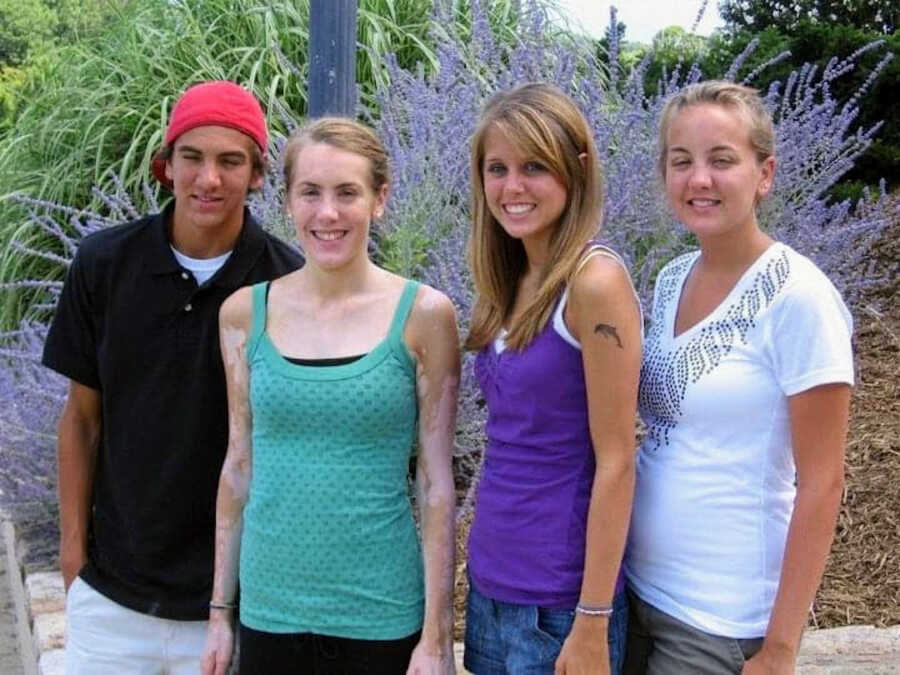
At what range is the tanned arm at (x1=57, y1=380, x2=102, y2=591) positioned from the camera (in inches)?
108

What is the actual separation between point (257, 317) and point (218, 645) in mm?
675

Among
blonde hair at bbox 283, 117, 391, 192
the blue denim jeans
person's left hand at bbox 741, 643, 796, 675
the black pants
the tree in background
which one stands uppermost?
the tree in background

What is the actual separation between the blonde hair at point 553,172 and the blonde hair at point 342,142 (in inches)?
7.7

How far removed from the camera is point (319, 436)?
2336 mm

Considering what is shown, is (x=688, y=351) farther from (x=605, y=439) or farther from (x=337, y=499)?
(x=337, y=499)

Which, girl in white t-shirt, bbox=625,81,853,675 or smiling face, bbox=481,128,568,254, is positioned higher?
smiling face, bbox=481,128,568,254

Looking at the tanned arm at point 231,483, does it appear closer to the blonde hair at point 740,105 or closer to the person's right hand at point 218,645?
the person's right hand at point 218,645

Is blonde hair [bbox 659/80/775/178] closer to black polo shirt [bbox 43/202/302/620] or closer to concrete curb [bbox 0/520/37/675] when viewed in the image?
black polo shirt [bbox 43/202/302/620]

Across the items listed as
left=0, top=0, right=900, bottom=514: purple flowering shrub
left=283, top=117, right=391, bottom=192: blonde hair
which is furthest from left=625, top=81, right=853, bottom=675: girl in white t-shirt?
left=0, top=0, right=900, bottom=514: purple flowering shrub

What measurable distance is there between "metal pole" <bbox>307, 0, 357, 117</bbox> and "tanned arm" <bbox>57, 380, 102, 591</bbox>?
1.34m

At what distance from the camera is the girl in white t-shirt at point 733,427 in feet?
6.73

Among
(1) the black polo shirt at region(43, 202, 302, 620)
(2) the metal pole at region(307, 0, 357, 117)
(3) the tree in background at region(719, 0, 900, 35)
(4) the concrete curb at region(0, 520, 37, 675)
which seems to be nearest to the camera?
(1) the black polo shirt at region(43, 202, 302, 620)

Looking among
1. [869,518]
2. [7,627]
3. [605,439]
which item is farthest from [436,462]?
[7,627]

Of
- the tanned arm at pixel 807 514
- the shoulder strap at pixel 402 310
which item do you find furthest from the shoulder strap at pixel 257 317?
the tanned arm at pixel 807 514
